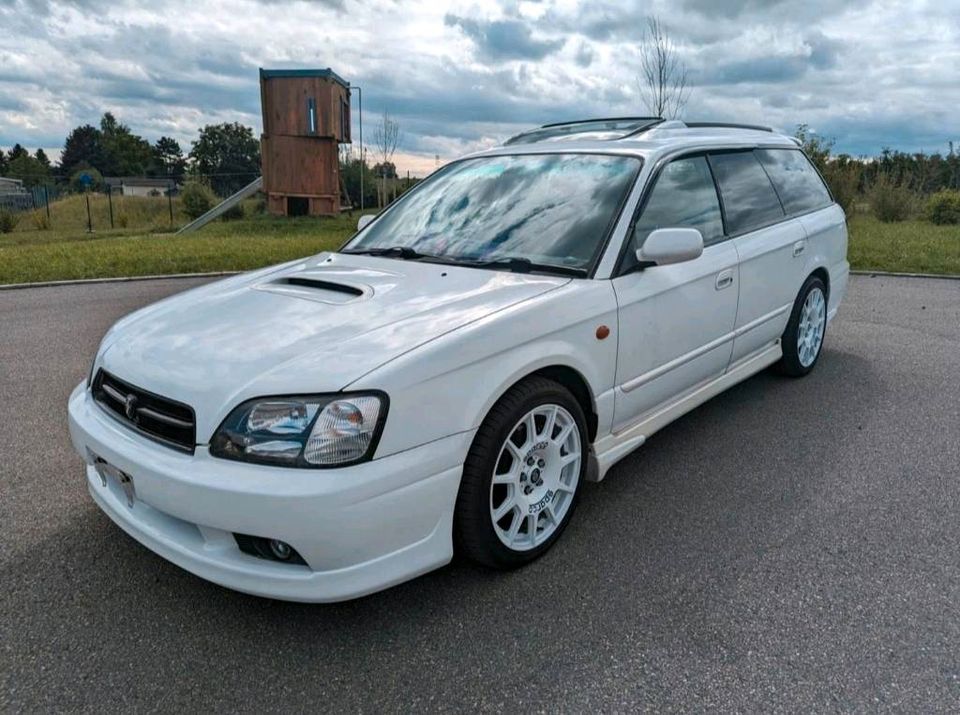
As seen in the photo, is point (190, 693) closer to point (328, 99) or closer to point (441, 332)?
point (441, 332)

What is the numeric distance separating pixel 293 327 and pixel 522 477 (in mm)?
1031

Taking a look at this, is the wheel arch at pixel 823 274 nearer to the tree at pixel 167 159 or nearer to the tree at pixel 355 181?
the tree at pixel 355 181

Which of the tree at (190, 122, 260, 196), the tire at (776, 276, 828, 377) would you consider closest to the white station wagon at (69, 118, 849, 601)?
the tire at (776, 276, 828, 377)

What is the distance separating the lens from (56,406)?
15.4 feet

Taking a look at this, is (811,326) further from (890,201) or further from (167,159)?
(167,159)

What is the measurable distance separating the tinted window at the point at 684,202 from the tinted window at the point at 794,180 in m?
0.95

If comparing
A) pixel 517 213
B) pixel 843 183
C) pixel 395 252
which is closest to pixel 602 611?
pixel 517 213

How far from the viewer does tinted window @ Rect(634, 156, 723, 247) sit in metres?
3.43

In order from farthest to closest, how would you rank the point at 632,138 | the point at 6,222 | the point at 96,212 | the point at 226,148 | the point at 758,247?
the point at 226,148, the point at 96,212, the point at 6,222, the point at 758,247, the point at 632,138

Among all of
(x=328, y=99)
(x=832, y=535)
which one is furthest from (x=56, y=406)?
(x=328, y=99)

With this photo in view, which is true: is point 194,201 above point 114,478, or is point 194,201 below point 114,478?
above

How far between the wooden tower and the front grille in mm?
18705

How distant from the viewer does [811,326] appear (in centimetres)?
514

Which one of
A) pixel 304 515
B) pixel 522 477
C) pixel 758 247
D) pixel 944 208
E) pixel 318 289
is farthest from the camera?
pixel 944 208
